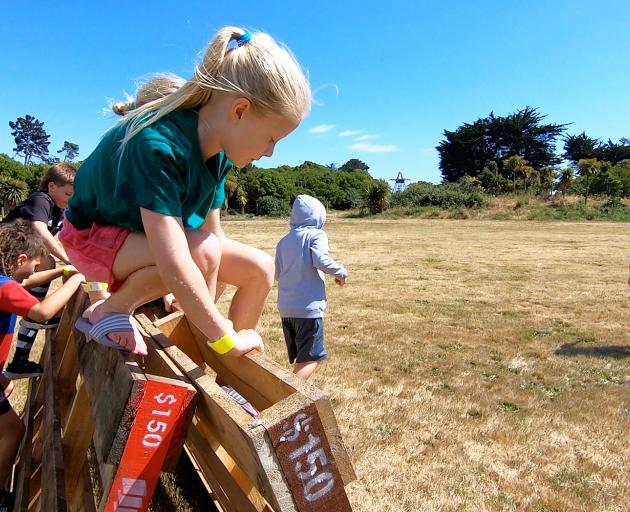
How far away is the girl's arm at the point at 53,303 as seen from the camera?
295 centimetres

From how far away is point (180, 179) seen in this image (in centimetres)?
168

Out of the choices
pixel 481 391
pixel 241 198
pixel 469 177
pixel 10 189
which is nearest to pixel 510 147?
pixel 469 177

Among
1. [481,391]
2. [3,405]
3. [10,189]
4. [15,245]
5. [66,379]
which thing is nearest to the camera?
[3,405]

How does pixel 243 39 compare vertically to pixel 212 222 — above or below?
above

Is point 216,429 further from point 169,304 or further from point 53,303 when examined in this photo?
point 53,303

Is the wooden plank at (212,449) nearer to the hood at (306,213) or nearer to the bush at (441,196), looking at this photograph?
the hood at (306,213)

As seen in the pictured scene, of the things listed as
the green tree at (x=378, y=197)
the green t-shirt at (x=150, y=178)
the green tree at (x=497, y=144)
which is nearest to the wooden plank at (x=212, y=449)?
the green t-shirt at (x=150, y=178)

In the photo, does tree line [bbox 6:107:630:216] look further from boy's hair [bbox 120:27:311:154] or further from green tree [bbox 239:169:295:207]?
boy's hair [bbox 120:27:311:154]

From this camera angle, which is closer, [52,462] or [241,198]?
[52,462]

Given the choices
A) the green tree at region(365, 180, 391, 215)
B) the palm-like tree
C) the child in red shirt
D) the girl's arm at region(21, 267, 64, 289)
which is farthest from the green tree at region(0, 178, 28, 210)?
the child in red shirt

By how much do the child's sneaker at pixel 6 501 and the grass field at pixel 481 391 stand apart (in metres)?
1.86

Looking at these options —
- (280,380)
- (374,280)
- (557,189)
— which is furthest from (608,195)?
(280,380)

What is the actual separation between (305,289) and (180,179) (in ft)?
9.83

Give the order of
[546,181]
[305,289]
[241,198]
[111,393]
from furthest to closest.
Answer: [241,198] < [546,181] < [305,289] < [111,393]
